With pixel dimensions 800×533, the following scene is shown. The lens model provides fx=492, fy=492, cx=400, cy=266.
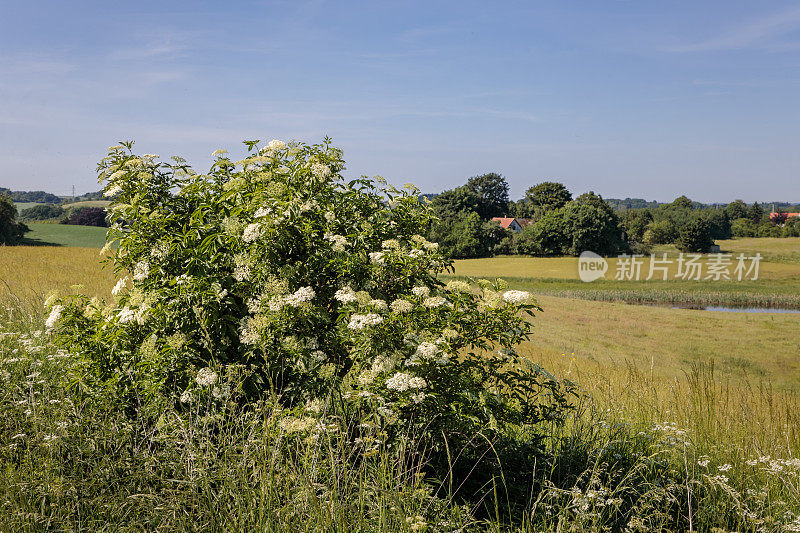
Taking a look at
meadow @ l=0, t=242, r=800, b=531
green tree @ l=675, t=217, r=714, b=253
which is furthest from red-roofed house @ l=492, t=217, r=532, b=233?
meadow @ l=0, t=242, r=800, b=531

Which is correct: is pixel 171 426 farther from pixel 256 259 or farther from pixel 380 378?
pixel 380 378

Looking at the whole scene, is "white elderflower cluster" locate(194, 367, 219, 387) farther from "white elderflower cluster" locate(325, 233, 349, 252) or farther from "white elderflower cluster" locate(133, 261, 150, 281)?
"white elderflower cluster" locate(325, 233, 349, 252)

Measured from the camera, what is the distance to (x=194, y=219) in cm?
439

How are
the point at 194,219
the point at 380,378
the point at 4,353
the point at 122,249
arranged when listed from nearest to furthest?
the point at 380,378
the point at 194,219
the point at 122,249
the point at 4,353

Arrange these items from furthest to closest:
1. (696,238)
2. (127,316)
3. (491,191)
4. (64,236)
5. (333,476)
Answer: (491,191) < (696,238) < (64,236) < (127,316) < (333,476)

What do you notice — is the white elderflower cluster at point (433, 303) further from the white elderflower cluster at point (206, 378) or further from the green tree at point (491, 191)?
the green tree at point (491, 191)

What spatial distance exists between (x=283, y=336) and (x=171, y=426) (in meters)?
1.06

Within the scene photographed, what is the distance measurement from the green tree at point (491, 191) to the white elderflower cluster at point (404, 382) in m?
110

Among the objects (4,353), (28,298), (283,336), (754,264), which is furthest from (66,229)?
(754,264)

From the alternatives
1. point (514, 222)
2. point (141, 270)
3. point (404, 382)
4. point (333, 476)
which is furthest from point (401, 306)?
point (514, 222)

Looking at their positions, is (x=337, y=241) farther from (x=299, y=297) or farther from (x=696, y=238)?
(x=696, y=238)

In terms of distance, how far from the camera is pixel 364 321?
3.49 m

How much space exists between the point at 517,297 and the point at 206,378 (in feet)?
7.89

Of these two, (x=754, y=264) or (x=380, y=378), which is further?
(x=754, y=264)
